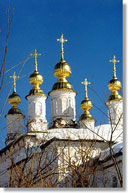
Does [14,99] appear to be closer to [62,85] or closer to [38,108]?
[38,108]

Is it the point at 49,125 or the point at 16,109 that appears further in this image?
the point at 16,109

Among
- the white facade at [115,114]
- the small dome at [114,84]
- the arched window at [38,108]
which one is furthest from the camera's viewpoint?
the small dome at [114,84]

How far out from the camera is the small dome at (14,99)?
23198mm

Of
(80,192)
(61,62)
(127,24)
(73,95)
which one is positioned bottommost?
(80,192)

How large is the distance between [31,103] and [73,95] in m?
1.99

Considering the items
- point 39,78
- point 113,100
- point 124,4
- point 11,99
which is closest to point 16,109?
point 11,99

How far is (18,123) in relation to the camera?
72.7 feet

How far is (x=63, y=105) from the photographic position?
21594mm

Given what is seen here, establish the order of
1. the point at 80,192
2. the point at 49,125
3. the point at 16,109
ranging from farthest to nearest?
the point at 16,109 < the point at 49,125 < the point at 80,192

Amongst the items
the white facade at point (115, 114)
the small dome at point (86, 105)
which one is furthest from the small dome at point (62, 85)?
the white facade at point (115, 114)

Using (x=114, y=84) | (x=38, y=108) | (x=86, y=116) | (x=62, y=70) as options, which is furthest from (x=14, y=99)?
(x=114, y=84)

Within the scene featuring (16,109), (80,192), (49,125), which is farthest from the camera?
(16,109)

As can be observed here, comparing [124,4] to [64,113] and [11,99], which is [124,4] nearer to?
[64,113]

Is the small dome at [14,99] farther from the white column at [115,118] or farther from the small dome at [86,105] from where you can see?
the white column at [115,118]
